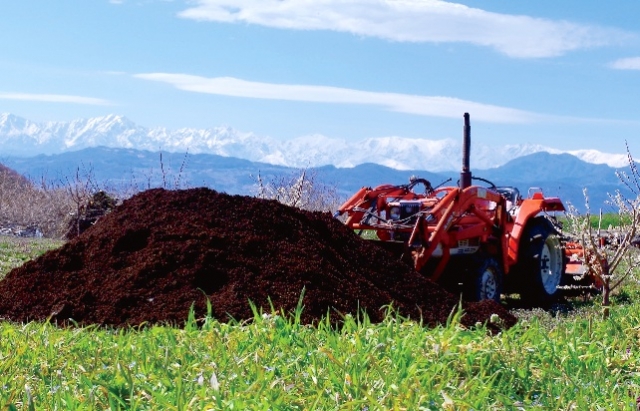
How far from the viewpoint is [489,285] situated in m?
10.8

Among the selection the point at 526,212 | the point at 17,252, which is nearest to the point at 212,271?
the point at 526,212

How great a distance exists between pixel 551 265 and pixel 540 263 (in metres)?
0.65

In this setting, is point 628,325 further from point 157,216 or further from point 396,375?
point 157,216

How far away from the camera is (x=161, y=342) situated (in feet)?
15.6

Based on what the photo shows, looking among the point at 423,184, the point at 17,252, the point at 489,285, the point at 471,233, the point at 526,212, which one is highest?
the point at 423,184

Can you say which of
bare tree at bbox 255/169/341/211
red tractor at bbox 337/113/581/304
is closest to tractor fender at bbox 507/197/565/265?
red tractor at bbox 337/113/581/304

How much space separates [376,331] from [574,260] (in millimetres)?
8747

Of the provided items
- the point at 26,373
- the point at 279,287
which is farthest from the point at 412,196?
the point at 26,373

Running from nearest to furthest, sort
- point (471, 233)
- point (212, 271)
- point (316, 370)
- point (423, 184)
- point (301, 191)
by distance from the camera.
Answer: point (316, 370) < point (212, 271) < point (471, 233) < point (423, 184) < point (301, 191)

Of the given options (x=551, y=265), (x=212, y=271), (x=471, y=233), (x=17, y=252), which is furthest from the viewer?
(x=17, y=252)

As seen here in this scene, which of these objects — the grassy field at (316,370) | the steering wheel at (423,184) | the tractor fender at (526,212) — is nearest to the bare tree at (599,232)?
the tractor fender at (526,212)

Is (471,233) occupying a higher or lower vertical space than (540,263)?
higher

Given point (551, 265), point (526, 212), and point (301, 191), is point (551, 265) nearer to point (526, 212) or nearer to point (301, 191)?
point (526, 212)

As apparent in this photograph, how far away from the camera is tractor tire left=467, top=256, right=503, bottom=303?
10.5 metres
